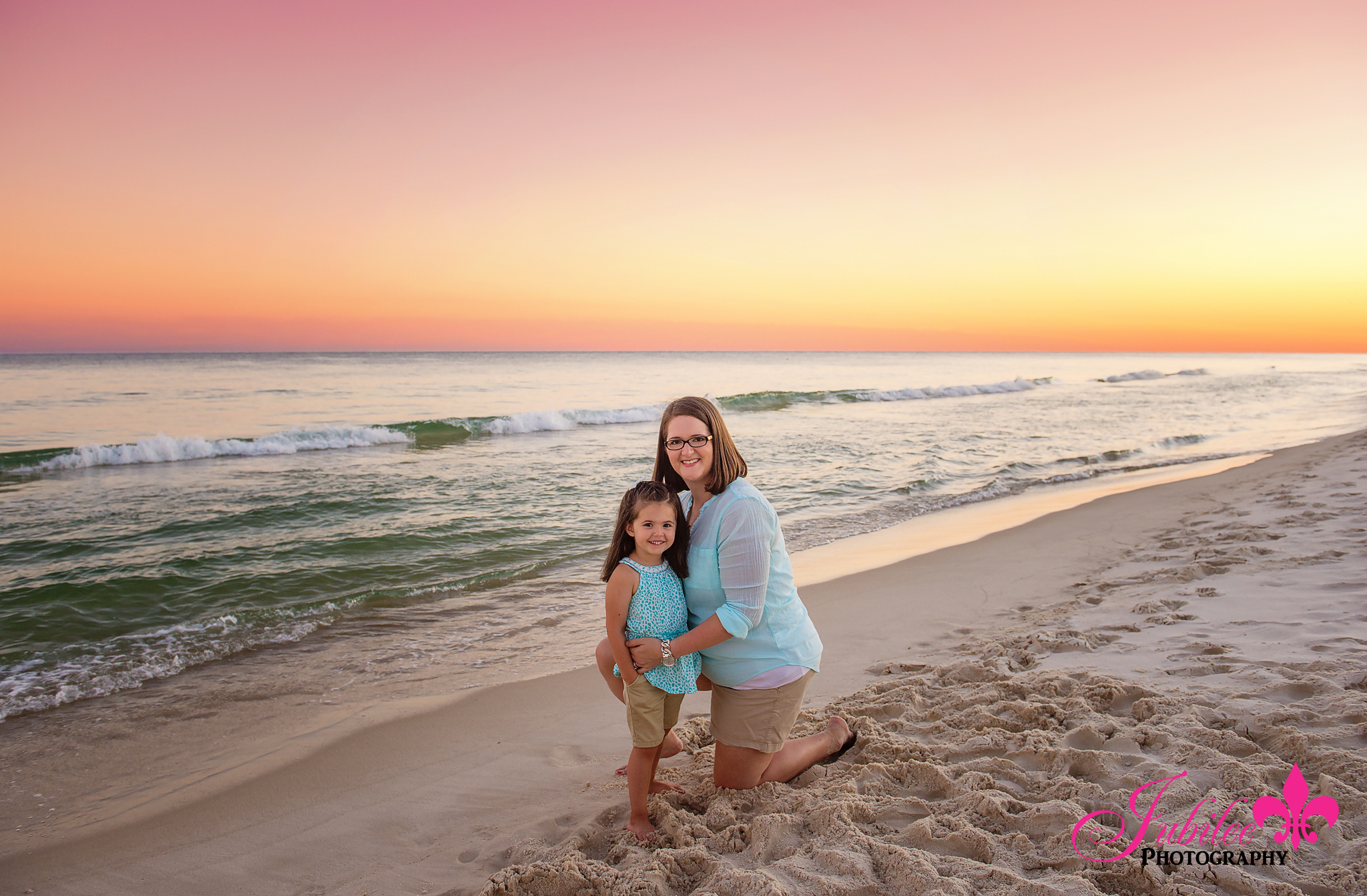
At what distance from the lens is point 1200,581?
5539 millimetres

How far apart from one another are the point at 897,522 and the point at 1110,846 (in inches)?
293

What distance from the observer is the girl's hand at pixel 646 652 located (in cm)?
299

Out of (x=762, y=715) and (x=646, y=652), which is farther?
(x=762, y=715)

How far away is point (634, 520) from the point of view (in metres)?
3.05

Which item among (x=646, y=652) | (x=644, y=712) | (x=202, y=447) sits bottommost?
(x=202, y=447)

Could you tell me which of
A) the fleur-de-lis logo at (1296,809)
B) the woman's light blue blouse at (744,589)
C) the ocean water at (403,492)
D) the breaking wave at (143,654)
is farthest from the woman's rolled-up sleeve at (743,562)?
the breaking wave at (143,654)

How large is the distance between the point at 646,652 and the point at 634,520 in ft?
1.84

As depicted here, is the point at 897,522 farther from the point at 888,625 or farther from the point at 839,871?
the point at 839,871

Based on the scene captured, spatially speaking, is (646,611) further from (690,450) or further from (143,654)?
(143,654)

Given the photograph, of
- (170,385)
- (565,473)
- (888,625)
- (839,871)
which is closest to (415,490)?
(565,473)

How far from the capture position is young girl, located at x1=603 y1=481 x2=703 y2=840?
9.89ft

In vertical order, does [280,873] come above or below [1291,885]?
below

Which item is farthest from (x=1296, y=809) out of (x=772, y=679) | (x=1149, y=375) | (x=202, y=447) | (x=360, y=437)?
(x=1149, y=375)

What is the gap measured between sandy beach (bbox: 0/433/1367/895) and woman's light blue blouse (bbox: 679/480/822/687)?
60cm
